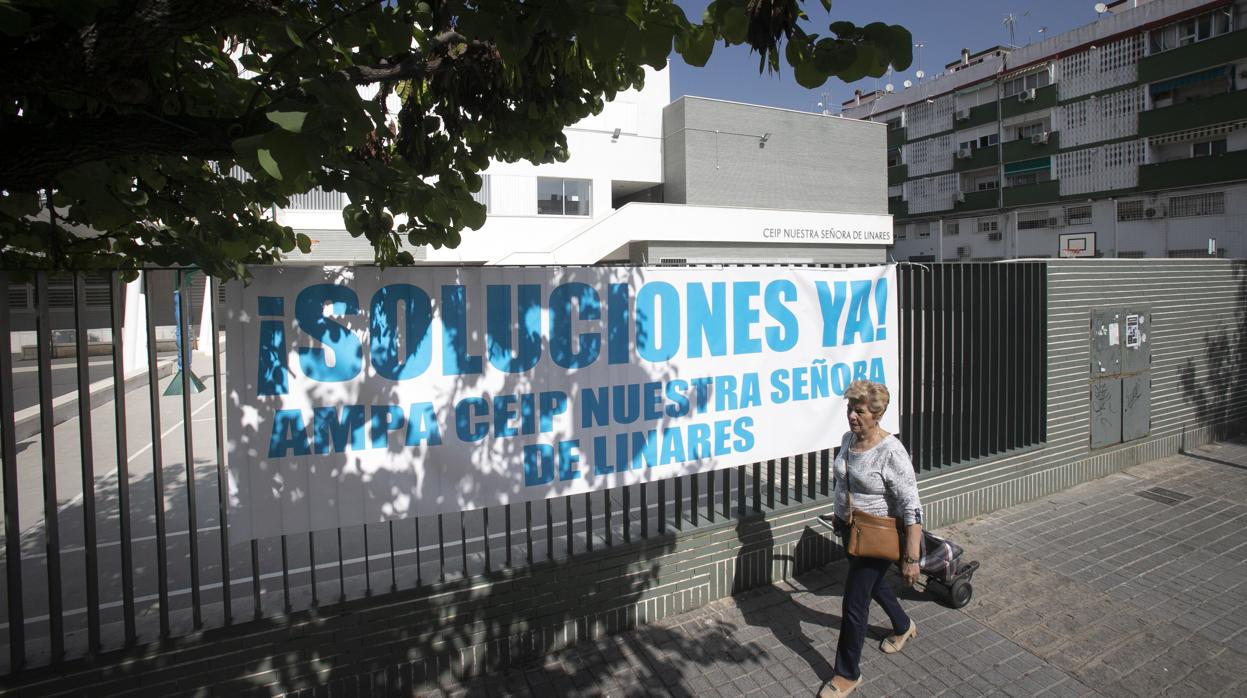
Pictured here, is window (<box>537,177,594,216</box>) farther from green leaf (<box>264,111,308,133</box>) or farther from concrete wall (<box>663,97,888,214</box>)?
green leaf (<box>264,111,308,133</box>)

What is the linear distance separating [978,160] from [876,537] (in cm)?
4897

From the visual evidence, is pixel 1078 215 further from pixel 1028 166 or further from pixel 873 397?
pixel 873 397

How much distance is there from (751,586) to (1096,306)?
554 centimetres

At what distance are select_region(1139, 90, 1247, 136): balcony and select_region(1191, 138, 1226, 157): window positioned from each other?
102cm

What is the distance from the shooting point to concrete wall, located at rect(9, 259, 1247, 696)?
3.54 m

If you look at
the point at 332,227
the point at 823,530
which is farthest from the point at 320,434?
the point at 332,227

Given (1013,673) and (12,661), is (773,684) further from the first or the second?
(12,661)

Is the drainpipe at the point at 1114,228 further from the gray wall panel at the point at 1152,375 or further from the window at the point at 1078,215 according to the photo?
the gray wall panel at the point at 1152,375

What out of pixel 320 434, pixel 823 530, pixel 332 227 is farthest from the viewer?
pixel 332 227

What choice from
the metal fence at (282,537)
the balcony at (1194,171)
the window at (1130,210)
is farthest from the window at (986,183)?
the metal fence at (282,537)

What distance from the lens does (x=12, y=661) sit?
3.15 metres

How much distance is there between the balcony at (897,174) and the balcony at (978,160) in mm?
4716

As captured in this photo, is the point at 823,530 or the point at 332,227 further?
the point at 332,227

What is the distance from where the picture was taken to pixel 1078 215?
38938 millimetres
